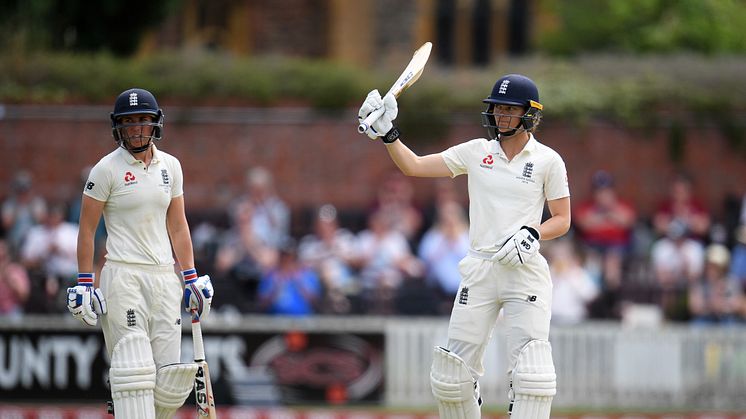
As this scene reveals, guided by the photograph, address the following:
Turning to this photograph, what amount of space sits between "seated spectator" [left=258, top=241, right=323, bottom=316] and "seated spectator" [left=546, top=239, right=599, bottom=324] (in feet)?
6.79

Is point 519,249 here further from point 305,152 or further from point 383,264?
point 305,152

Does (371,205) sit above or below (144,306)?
above

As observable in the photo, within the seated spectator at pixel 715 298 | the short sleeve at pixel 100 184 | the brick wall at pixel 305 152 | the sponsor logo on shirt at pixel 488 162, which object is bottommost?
the seated spectator at pixel 715 298

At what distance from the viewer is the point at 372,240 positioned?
1269 cm

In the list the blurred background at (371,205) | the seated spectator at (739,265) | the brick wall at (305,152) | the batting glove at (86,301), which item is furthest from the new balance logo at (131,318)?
the brick wall at (305,152)

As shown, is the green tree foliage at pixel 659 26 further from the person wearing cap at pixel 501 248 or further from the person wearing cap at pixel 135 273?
the person wearing cap at pixel 135 273

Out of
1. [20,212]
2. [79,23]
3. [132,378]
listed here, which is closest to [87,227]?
[132,378]

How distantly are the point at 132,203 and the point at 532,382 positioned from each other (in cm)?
224

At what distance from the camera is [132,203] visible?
6.99 m

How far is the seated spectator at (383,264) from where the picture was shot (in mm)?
11758

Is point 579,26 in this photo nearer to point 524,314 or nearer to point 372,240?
point 372,240

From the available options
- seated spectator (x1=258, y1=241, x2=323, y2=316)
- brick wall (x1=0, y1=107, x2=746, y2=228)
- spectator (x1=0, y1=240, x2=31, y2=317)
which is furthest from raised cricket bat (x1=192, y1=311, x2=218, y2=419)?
brick wall (x1=0, y1=107, x2=746, y2=228)

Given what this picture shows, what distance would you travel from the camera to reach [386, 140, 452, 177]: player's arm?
23.1 ft

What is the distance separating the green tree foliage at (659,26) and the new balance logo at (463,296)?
12035 millimetres
